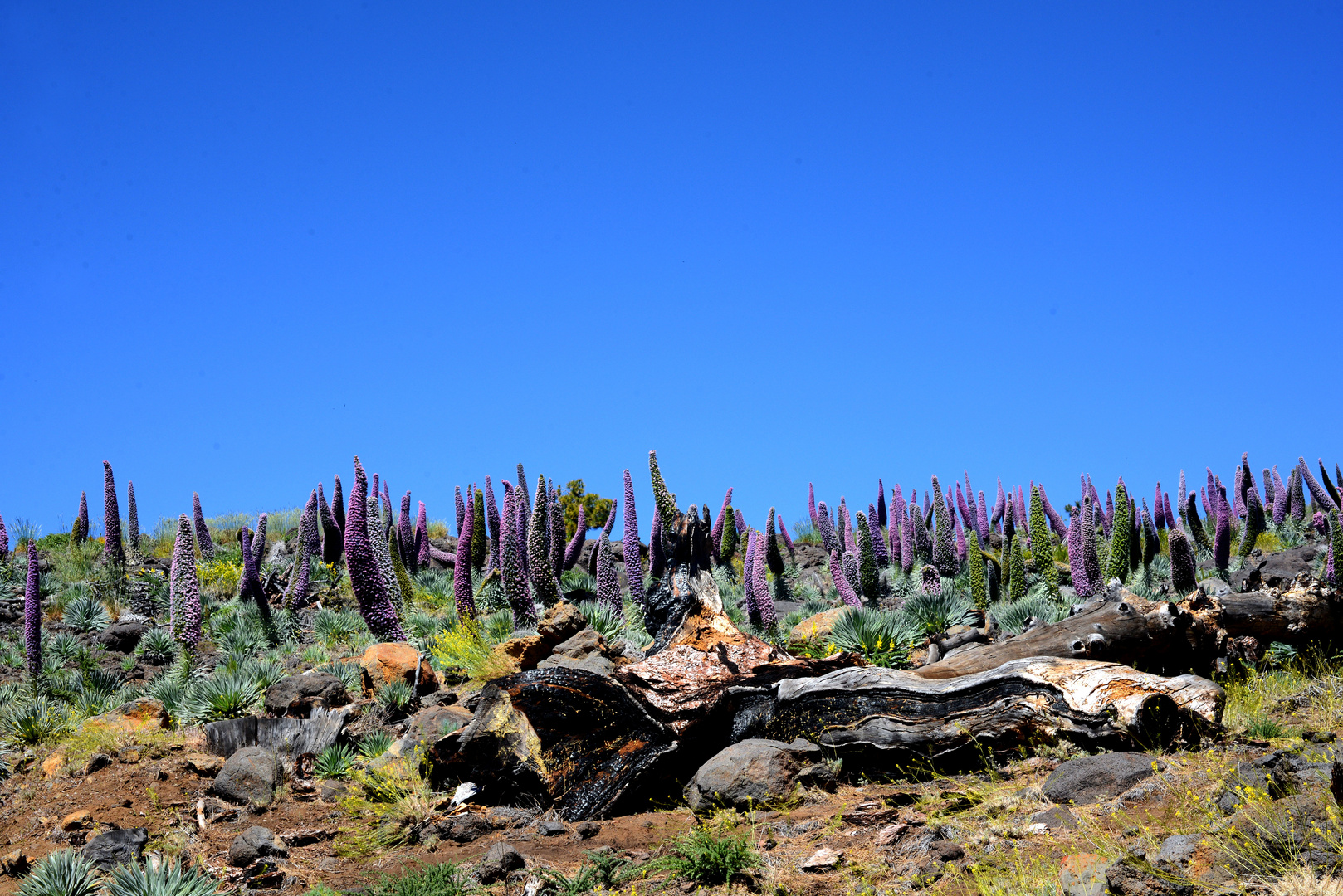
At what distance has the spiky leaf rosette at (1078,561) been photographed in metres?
16.1

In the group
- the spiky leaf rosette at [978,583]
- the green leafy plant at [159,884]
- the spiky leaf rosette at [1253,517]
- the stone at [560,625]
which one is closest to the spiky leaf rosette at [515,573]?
the stone at [560,625]

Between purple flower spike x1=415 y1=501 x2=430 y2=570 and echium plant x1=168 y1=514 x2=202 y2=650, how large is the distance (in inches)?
267

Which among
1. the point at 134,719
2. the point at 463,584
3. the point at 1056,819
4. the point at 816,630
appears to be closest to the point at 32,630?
the point at 134,719

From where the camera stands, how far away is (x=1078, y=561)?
16.3m

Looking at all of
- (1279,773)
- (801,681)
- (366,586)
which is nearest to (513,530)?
(366,586)

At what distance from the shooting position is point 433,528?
32.1 meters

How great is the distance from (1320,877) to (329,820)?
7.69 m

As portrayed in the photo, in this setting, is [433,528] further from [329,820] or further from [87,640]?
[329,820]

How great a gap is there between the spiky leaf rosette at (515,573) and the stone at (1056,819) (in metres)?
8.81

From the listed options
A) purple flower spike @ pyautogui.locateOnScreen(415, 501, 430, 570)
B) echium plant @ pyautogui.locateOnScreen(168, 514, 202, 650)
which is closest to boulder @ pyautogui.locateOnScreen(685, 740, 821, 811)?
echium plant @ pyautogui.locateOnScreen(168, 514, 202, 650)

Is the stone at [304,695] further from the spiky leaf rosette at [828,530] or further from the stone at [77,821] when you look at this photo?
the spiky leaf rosette at [828,530]

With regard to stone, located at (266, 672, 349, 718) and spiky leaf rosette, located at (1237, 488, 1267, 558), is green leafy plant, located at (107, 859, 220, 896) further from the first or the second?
spiky leaf rosette, located at (1237, 488, 1267, 558)

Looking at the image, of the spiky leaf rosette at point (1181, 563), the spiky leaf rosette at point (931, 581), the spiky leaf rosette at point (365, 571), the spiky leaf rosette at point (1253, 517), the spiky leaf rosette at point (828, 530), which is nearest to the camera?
the spiky leaf rosette at point (365, 571)

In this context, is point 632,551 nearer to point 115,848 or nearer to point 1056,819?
point 115,848
